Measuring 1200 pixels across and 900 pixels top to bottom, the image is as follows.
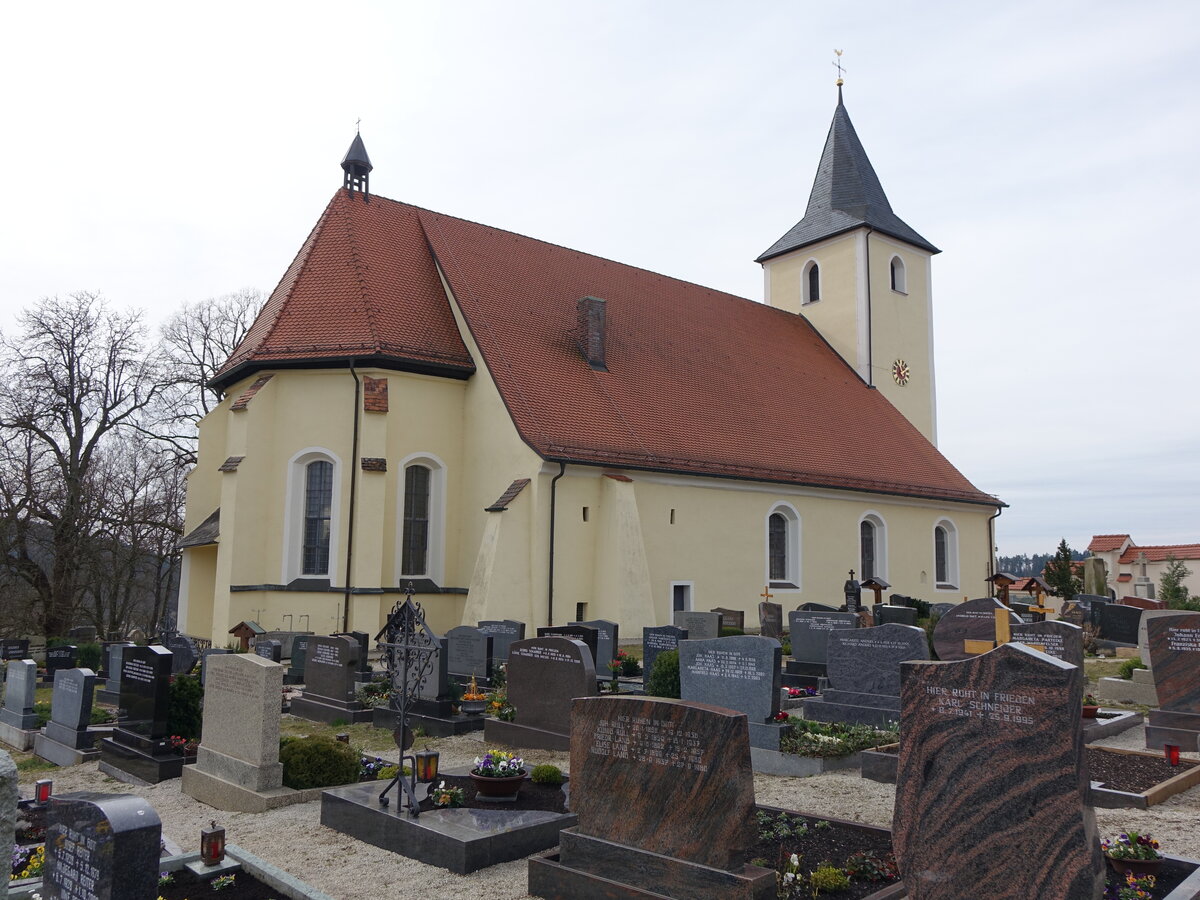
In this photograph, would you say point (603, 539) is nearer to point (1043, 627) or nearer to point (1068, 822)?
point (1043, 627)

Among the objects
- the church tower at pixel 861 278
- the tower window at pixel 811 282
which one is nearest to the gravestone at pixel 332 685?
the church tower at pixel 861 278

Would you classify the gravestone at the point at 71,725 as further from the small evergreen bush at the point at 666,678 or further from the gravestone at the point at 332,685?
the small evergreen bush at the point at 666,678

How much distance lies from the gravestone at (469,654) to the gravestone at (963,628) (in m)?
6.60

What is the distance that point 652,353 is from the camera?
78.2 feet

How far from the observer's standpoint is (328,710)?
11516 mm

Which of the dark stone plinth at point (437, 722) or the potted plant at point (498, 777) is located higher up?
the potted plant at point (498, 777)

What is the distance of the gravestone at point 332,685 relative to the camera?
11438 millimetres

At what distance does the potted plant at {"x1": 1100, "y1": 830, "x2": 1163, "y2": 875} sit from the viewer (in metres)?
5.07

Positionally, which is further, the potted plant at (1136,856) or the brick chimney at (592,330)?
the brick chimney at (592,330)

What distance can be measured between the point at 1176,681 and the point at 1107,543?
36624 millimetres

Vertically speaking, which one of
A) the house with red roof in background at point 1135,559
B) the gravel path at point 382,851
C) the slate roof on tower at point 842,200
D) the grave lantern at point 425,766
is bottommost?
the gravel path at point 382,851

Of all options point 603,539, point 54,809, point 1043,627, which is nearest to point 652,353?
point 603,539

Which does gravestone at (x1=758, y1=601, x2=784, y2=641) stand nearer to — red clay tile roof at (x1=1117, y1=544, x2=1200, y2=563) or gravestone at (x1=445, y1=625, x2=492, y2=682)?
gravestone at (x1=445, y1=625, x2=492, y2=682)

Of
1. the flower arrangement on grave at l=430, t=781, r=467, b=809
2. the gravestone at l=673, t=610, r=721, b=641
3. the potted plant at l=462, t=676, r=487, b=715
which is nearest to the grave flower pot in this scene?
the flower arrangement on grave at l=430, t=781, r=467, b=809
